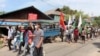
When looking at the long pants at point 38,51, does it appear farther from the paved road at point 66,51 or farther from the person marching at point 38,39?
the paved road at point 66,51

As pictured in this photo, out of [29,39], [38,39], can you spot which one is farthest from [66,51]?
[38,39]

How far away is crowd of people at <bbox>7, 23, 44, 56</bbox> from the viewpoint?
1158 centimetres

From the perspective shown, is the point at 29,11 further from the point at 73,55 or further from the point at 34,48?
the point at 34,48

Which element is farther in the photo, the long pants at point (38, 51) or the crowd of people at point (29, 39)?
the long pants at point (38, 51)

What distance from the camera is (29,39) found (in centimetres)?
1391

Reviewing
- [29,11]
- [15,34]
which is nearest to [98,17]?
[29,11]

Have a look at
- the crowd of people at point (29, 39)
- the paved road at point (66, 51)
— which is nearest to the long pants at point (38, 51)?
the crowd of people at point (29, 39)

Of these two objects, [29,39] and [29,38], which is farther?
[29,38]

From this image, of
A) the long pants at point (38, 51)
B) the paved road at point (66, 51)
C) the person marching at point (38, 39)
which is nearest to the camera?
the person marching at point (38, 39)

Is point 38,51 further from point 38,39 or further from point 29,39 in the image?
point 29,39

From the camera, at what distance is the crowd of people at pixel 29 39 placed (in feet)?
38.0

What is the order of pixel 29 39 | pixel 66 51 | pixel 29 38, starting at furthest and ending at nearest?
pixel 66 51 < pixel 29 38 < pixel 29 39

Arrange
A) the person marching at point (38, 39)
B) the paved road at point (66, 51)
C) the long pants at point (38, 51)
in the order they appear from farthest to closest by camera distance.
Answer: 1. the paved road at point (66, 51)
2. the long pants at point (38, 51)
3. the person marching at point (38, 39)

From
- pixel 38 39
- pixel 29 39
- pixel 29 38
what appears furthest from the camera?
pixel 29 38
